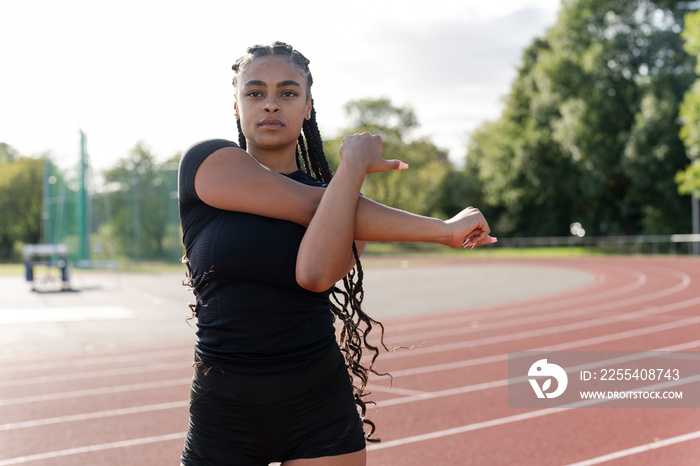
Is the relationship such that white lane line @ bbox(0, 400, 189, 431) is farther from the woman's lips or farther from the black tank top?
the woman's lips

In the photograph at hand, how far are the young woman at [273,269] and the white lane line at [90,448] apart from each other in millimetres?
3703

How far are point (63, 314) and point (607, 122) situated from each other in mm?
27792

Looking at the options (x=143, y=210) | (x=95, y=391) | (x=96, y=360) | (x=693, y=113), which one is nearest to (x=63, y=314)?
(x=96, y=360)

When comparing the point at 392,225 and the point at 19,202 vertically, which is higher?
the point at 19,202

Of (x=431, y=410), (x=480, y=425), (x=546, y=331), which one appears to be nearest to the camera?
(x=480, y=425)

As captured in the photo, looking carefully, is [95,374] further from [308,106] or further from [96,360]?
[308,106]

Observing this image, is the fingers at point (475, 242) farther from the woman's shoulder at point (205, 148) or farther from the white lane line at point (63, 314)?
the white lane line at point (63, 314)

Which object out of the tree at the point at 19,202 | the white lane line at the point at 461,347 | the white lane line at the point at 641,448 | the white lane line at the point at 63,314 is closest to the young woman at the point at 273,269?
the white lane line at the point at 641,448

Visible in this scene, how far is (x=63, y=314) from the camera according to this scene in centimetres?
1414

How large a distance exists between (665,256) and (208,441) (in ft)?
105

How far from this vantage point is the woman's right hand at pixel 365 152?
1.57 meters

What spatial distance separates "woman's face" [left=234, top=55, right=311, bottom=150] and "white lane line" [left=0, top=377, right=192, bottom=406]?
5713 millimetres

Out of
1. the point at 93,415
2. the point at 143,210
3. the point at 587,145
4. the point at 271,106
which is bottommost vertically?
the point at 93,415

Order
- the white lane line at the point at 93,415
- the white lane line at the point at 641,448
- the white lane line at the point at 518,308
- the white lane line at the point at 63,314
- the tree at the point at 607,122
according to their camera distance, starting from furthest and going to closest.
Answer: the tree at the point at 607,122 → the white lane line at the point at 63,314 → the white lane line at the point at 518,308 → the white lane line at the point at 93,415 → the white lane line at the point at 641,448
